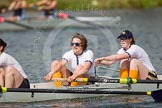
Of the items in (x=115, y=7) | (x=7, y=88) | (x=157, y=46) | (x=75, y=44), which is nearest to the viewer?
(x=7, y=88)

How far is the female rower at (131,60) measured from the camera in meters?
16.7

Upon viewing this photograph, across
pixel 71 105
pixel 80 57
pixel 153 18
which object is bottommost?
pixel 71 105

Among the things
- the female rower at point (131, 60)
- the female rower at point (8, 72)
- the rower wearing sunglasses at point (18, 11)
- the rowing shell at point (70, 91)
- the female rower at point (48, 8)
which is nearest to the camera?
the female rower at point (8, 72)

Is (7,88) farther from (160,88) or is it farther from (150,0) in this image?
(150,0)

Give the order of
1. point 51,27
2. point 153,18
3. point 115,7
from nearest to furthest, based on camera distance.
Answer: point 51,27 → point 153,18 → point 115,7

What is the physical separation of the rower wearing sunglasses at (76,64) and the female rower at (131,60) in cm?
39

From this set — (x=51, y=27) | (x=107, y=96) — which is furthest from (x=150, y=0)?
(x=107, y=96)

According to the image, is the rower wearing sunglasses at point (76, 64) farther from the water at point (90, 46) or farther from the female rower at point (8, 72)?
the female rower at point (8, 72)

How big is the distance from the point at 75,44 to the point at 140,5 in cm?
3642

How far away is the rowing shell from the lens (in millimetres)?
15711

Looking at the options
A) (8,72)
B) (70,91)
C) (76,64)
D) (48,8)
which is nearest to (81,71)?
(76,64)

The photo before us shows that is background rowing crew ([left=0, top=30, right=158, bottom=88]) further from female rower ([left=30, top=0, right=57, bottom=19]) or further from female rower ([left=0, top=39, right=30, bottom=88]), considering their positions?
female rower ([left=30, top=0, right=57, bottom=19])

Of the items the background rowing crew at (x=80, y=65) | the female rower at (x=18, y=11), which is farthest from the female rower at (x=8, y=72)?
the female rower at (x=18, y=11)

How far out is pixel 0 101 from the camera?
1573cm
